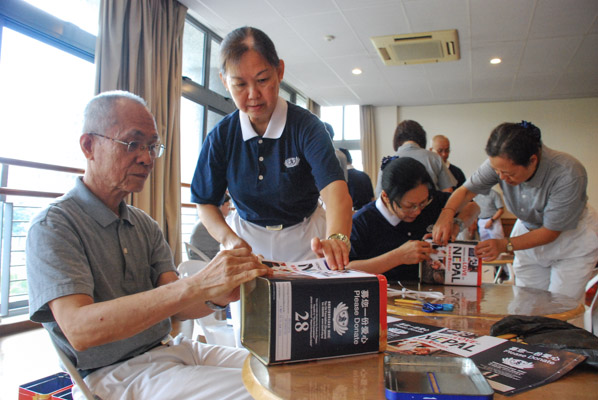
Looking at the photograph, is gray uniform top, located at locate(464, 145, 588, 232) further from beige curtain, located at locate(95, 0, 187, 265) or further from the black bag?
beige curtain, located at locate(95, 0, 187, 265)

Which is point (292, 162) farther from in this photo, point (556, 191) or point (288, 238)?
point (556, 191)

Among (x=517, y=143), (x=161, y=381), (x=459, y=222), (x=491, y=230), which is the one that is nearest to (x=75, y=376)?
(x=161, y=381)

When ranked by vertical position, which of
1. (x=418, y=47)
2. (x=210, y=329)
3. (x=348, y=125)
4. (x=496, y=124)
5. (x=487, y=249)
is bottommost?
(x=210, y=329)

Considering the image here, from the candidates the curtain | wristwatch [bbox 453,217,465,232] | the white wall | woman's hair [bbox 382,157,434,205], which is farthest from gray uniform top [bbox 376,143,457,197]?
the white wall

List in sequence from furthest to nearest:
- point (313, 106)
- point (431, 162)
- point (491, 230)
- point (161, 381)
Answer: point (313, 106) → point (491, 230) → point (431, 162) → point (161, 381)

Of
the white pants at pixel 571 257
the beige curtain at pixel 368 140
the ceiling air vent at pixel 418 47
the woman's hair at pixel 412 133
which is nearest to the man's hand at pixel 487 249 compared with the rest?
the white pants at pixel 571 257

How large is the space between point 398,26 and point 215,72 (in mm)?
2339

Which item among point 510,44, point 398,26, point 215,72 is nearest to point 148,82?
point 215,72

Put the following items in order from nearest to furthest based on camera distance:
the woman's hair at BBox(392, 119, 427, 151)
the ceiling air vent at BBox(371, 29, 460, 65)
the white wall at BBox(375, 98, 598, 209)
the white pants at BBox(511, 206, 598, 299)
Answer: the white pants at BBox(511, 206, 598, 299), the woman's hair at BBox(392, 119, 427, 151), the ceiling air vent at BBox(371, 29, 460, 65), the white wall at BBox(375, 98, 598, 209)

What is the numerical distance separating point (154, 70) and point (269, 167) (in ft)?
10.0

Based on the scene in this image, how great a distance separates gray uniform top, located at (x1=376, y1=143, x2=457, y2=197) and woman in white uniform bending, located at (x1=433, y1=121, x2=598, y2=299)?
32.1 inches

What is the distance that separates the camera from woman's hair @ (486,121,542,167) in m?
2.15

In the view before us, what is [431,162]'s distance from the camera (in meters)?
3.41

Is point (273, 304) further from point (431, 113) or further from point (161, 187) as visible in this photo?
point (431, 113)
